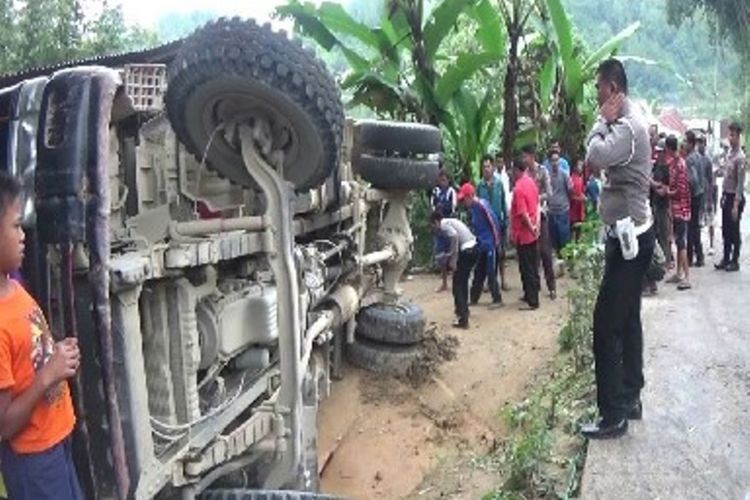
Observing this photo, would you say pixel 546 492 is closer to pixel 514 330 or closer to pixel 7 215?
pixel 7 215

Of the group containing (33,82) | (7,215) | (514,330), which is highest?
(33,82)

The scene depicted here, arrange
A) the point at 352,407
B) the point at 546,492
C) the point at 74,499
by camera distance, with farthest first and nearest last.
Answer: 1. the point at 352,407
2. the point at 546,492
3. the point at 74,499

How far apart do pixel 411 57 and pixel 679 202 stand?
4.03 m

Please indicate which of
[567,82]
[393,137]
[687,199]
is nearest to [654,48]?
[567,82]

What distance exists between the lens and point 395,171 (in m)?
5.98

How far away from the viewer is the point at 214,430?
314cm

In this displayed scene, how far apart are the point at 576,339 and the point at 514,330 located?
82.8 inches

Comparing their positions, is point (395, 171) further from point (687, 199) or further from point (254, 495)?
point (687, 199)

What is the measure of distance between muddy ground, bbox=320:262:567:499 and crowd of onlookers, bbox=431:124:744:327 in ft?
3.16

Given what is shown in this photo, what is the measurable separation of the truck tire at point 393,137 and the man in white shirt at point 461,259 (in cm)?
278

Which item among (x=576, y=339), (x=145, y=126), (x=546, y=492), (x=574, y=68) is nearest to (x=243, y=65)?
(x=145, y=126)

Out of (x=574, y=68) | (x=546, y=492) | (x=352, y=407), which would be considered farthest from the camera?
(x=574, y=68)

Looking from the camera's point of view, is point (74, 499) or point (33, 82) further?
point (33, 82)

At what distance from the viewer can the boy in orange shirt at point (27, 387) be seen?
6.81ft
